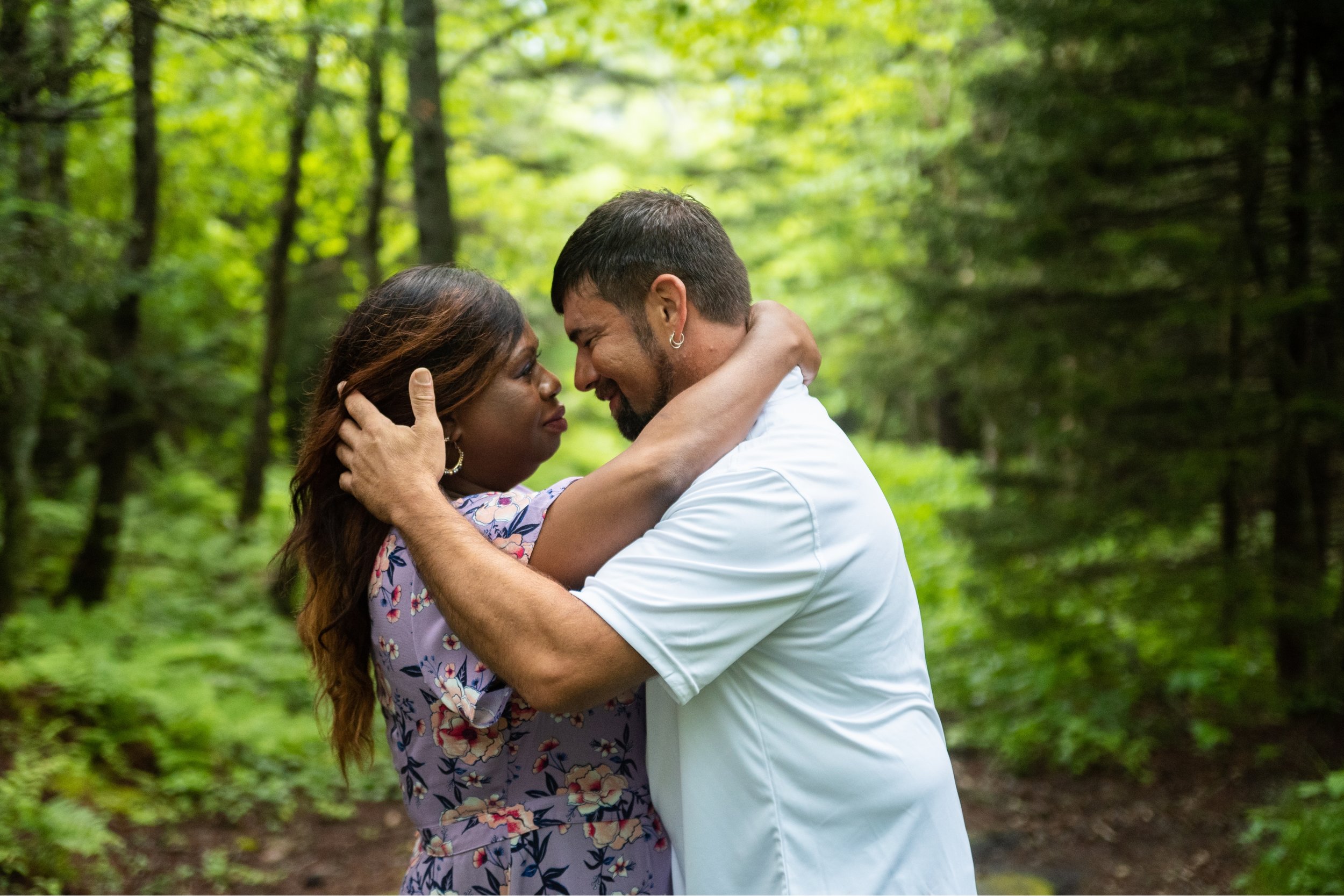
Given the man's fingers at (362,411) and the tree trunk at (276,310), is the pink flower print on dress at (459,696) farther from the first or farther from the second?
the tree trunk at (276,310)

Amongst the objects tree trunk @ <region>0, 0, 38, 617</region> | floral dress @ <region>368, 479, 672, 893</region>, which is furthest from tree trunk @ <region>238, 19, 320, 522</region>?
floral dress @ <region>368, 479, 672, 893</region>

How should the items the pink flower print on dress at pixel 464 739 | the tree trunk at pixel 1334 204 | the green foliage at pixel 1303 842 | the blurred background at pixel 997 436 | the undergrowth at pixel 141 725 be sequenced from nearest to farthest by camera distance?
the pink flower print on dress at pixel 464 739
the green foliage at pixel 1303 842
the undergrowth at pixel 141 725
the blurred background at pixel 997 436
the tree trunk at pixel 1334 204

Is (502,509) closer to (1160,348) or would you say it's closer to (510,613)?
(510,613)

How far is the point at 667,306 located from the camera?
92.2 inches

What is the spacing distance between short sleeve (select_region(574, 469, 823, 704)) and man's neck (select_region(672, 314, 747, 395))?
541mm

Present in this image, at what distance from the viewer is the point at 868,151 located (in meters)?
14.3

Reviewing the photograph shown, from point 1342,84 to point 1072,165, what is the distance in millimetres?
1449

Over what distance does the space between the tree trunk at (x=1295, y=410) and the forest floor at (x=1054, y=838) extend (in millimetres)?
725

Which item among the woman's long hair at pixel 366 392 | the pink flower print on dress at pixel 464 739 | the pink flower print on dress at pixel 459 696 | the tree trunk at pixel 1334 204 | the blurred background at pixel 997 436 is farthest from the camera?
the tree trunk at pixel 1334 204

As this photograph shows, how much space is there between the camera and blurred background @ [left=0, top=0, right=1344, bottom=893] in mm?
5039

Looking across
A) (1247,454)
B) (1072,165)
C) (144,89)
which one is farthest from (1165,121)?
(144,89)

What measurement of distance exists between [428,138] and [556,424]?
14.0ft

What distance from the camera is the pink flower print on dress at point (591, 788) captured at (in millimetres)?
2109

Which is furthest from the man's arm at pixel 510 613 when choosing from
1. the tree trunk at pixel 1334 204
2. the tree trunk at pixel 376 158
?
the tree trunk at pixel 1334 204
